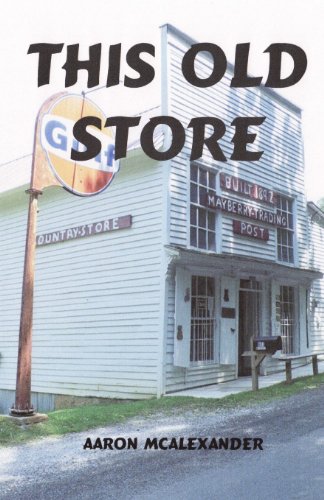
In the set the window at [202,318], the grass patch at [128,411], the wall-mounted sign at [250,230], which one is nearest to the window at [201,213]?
the wall-mounted sign at [250,230]

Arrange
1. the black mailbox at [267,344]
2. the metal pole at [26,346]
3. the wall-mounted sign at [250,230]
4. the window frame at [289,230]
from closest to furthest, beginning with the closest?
1. the metal pole at [26,346]
2. the black mailbox at [267,344]
3. the wall-mounted sign at [250,230]
4. the window frame at [289,230]

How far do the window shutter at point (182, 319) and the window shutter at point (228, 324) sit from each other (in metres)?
1.39

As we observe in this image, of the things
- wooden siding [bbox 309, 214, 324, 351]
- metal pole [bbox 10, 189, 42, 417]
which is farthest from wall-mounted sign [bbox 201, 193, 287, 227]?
metal pole [bbox 10, 189, 42, 417]

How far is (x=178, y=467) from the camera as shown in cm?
496

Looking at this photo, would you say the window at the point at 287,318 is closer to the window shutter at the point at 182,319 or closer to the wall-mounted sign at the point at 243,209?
the wall-mounted sign at the point at 243,209

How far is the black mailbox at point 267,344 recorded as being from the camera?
9.95 meters

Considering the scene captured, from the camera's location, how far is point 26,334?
7.68 m

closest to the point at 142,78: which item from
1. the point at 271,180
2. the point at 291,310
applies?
the point at 271,180

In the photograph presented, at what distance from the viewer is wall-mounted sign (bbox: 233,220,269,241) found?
12.9 metres

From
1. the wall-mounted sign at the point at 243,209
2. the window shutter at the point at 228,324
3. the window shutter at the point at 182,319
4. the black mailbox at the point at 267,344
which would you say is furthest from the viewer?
the wall-mounted sign at the point at 243,209

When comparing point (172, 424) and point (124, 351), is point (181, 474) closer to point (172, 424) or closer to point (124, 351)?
point (172, 424)

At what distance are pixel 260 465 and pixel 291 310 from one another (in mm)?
10382

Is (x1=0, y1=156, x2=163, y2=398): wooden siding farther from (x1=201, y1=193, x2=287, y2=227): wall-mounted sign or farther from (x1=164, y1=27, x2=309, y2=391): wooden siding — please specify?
(x1=201, y1=193, x2=287, y2=227): wall-mounted sign

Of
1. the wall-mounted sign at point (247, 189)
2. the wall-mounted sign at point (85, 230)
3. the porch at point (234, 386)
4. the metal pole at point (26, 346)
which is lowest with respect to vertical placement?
the porch at point (234, 386)
